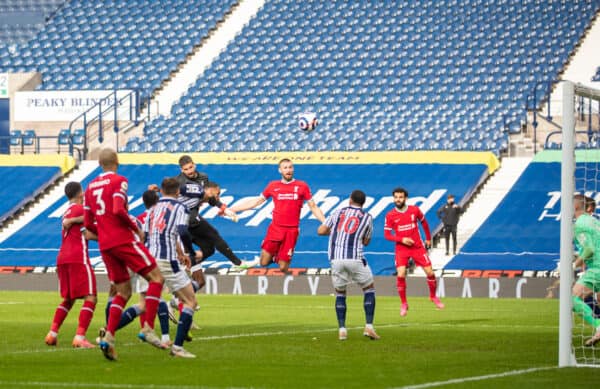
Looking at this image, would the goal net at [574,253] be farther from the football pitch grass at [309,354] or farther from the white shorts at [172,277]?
the white shorts at [172,277]

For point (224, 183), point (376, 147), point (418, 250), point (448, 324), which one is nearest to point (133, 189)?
point (224, 183)

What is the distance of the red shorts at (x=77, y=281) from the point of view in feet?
48.2

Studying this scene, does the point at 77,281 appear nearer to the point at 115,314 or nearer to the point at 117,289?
the point at 117,289

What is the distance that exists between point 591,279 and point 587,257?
289 millimetres

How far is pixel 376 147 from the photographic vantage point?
125 ft

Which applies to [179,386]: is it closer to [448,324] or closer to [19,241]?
[448,324]

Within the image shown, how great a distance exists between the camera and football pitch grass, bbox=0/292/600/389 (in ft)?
36.6

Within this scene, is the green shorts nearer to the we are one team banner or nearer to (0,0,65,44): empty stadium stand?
the we are one team banner

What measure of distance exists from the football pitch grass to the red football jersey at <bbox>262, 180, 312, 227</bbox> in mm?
1643

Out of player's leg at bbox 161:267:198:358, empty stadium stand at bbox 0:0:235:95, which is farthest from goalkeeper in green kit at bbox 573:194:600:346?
empty stadium stand at bbox 0:0:235:95

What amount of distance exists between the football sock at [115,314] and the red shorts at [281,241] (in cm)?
721

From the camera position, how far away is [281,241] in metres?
20.2

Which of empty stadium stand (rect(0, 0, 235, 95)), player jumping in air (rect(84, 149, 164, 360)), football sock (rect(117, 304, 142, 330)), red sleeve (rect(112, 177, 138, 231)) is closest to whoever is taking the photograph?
red sleeve (rect(112, 177, 138, 231))

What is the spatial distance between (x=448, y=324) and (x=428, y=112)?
20.2m
